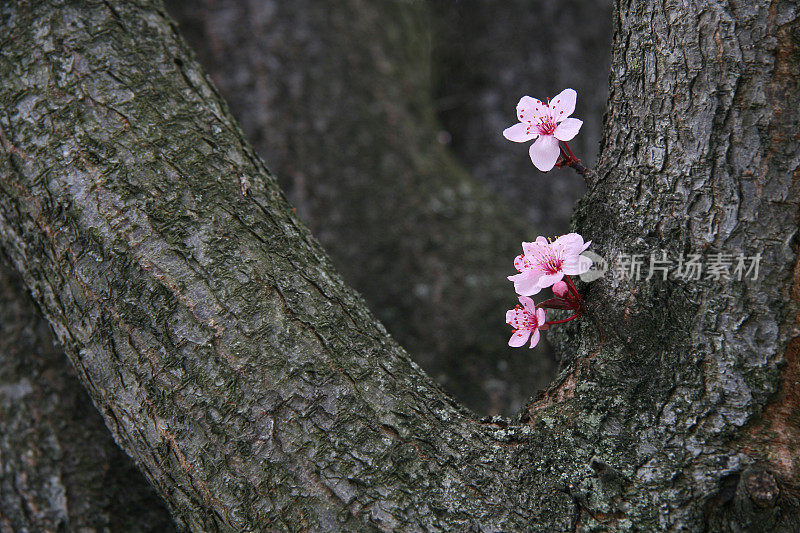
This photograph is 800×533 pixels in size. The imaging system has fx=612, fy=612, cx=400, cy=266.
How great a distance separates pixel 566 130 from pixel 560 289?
1.30ft

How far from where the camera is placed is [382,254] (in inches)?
121

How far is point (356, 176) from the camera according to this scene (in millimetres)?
3094

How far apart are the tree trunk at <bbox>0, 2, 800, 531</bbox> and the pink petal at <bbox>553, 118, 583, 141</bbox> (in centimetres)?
14

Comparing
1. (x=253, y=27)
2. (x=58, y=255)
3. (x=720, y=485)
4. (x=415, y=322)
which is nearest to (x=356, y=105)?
(x=253, y=27)

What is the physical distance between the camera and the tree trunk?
135 cm

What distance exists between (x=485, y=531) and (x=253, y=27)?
2644 millimetres

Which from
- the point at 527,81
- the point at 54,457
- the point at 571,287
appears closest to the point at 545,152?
the point at 571,287

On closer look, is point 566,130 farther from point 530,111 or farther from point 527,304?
point 527,304

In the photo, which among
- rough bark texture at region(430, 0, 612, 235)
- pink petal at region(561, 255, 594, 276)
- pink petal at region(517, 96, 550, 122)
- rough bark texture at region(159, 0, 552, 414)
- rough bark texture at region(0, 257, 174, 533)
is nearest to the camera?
pink petal at region(561, 255, 594, 276)

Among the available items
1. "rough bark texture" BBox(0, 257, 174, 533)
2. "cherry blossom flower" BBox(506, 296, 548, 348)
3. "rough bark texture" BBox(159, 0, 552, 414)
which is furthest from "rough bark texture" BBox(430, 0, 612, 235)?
"rough bark texture" BBox(0, 257, 174, 533)

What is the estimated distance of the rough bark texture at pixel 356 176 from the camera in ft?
9.83

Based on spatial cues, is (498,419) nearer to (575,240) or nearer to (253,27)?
(575,240)

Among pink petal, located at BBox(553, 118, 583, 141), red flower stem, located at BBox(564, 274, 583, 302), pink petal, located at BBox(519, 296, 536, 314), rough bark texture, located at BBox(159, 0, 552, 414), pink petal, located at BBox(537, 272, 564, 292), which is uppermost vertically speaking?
rough bark texture, located at BBox(159, 0, 552, 414)

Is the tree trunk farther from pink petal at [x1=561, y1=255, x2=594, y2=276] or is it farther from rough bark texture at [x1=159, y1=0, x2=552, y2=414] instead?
rough bark texture at [x1=159, y1=0, x2=552, y2=414]
